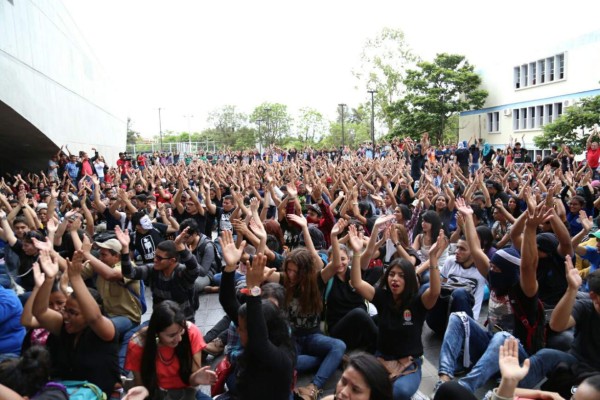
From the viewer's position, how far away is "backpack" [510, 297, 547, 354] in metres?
3.82

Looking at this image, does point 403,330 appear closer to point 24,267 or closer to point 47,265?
point 47,265

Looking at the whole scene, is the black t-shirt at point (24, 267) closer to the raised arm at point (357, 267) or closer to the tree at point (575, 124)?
the raised arm at point (357, 267)

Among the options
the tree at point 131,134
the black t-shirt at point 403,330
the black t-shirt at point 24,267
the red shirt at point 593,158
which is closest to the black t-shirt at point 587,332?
the black t-shirt at point 403,330

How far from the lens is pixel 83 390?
10.7ft

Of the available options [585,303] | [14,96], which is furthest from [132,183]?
[585,303]

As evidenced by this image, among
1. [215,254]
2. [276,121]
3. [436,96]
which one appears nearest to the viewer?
[215,254]

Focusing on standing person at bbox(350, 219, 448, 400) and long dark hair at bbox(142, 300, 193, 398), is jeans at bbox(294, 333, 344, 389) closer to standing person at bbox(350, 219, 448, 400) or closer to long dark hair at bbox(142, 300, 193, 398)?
standing person at bbox(350, 219, 448, 400)

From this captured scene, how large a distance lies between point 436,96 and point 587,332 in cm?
3454

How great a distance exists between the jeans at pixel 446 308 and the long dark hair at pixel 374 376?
8.15ft

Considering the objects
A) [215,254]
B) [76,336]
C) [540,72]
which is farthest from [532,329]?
[540,72]

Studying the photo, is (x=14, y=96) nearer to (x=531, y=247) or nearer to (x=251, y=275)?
(x=251, y=275)

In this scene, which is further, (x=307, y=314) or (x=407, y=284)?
(x=307, y=314)

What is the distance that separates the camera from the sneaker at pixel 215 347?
489 cm

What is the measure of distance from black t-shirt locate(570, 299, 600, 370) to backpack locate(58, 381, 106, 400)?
11.2ft
